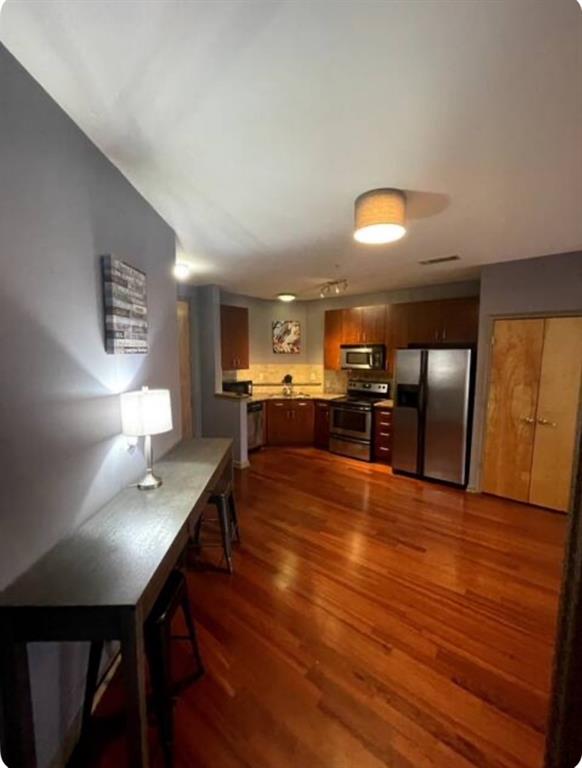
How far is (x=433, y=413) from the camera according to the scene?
3955mm

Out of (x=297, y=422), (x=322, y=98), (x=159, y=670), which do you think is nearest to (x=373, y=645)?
(x=159, y=670)

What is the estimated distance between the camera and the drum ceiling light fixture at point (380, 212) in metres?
1.85

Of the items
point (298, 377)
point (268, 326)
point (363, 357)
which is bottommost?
point (298, 377)

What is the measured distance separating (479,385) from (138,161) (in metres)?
3.55

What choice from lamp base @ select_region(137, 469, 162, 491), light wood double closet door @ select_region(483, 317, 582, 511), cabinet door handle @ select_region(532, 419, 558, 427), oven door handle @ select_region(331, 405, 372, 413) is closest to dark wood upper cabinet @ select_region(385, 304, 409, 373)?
oven door handle @ select_region(331, 405, 372, 413)

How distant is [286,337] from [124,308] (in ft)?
13.6

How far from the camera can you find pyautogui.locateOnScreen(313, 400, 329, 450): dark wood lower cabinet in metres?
5.22

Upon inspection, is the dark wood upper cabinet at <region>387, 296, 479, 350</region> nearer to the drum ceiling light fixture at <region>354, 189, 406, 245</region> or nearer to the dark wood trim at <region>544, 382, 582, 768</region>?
the drum ceiling light fixture at <region>354, 189, 406, 245</region>

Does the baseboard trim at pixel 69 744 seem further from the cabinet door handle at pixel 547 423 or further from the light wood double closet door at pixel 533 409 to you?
the cabinet door handle at pixel 547 423

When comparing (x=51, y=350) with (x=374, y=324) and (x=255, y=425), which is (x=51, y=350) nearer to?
(x=255, y=425)

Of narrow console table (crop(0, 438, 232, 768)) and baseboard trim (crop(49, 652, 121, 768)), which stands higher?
narrow console table (crop(0, 438, 232, 768))

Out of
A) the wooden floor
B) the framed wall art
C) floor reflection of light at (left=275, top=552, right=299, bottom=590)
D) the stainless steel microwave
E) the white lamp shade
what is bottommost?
the wooden floor

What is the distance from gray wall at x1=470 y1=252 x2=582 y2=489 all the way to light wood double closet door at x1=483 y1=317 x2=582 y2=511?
0.08 m

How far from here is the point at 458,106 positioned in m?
1.26
